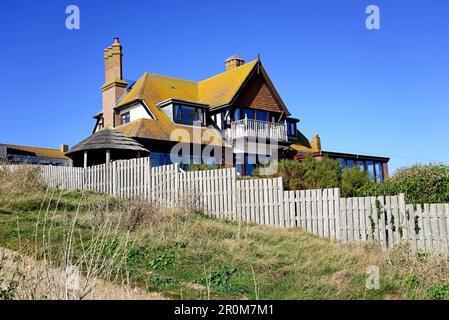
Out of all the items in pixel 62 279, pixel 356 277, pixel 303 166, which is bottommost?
pixel 356 277

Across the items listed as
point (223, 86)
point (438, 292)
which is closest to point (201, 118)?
point (223, 86)

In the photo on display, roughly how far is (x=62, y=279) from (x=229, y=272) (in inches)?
136

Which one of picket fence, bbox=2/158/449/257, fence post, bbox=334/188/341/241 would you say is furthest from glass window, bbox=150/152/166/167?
fence post, bbox=334/188/341/241

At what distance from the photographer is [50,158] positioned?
146 feet

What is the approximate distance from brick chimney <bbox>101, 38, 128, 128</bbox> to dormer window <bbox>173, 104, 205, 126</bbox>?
5342mm

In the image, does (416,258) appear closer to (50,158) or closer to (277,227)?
(277,227)

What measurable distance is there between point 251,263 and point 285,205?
18.5 feet

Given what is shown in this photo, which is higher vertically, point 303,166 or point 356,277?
point 303,166

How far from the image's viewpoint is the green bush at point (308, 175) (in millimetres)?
18406

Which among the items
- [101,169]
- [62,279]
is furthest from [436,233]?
[101,169]

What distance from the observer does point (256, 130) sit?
32.8m

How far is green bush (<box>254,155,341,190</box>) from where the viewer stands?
60.4ft

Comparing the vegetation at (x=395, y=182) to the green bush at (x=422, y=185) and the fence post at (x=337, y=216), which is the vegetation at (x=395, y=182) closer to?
the green bush at (x=422, y=185)

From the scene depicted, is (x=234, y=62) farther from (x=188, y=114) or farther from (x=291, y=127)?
(x=188, y=114)
